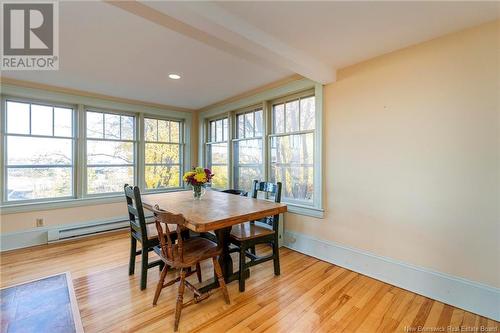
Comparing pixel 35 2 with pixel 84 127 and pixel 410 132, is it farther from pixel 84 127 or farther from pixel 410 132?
pixel 410 132

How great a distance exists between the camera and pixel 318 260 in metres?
2.87

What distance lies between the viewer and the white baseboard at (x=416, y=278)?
1.85m

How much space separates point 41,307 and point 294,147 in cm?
311

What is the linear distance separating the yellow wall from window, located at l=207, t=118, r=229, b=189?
217cm

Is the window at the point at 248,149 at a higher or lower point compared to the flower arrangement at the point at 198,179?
higher

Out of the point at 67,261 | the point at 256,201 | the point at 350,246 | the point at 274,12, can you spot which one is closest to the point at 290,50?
the point at 274,12

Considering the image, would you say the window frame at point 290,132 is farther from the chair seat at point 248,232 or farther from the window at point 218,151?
the window at point 218,151

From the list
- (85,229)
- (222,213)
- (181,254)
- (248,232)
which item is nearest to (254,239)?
(248,232)

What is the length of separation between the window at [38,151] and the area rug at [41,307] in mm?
1729

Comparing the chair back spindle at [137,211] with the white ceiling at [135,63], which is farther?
the chair back spindle at [137,211]

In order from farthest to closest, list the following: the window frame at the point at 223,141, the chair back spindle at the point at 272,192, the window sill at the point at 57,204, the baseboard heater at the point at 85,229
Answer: the window frame at the point at 223,141 → the baseboard heater at the point at 85,229 → the window sill at the point at 57,204 → the chair back spindle at the point at 272,192

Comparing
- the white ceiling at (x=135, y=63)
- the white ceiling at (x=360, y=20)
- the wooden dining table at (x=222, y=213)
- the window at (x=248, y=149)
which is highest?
the white ceiling at (x=135, y=63)

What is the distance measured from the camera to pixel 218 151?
184 inches

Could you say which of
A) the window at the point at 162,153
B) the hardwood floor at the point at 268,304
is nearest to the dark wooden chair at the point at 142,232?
the hardwood floor at the point at 268,304
